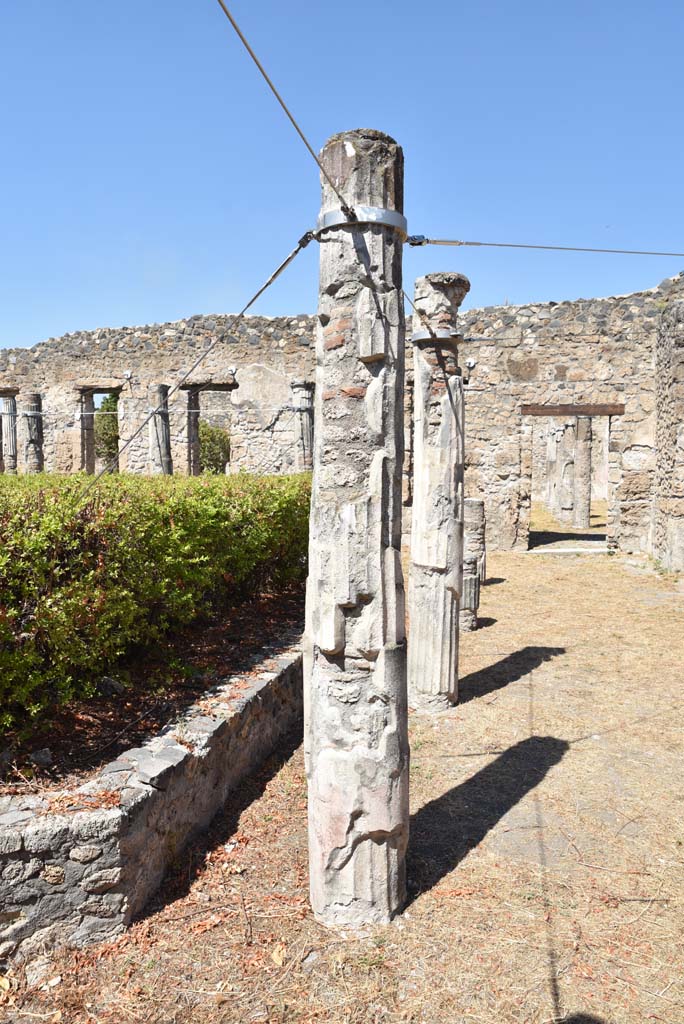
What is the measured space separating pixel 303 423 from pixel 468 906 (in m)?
11.4

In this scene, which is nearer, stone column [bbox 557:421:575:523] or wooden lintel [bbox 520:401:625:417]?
wooden lintel [bbox 520:401:625:417]

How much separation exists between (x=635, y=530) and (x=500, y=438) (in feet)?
10.6

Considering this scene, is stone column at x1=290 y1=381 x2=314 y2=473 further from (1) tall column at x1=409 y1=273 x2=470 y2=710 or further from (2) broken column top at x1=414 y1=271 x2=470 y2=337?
(1) tall column at x1=409 y1=273 x2=470 y2=710

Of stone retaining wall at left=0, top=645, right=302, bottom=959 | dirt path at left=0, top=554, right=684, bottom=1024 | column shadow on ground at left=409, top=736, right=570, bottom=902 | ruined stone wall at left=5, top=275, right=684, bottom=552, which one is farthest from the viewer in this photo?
ruined stone wall at left=5, top=275, right=684, bottom=552

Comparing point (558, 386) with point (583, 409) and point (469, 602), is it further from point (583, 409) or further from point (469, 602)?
point (469, 602)

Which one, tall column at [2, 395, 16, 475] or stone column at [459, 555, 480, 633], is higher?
tall column at [2, 395, 16, 475]

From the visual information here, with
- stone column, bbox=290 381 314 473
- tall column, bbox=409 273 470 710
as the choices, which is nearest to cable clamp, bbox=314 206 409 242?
tall column, bbox=409 273 470 710

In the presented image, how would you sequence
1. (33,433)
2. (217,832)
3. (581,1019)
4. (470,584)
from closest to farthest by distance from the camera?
(581,1019)
(217,832)
(470,584)
(33,433)

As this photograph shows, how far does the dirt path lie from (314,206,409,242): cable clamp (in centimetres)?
307

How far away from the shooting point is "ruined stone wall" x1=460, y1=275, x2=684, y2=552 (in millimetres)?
13656

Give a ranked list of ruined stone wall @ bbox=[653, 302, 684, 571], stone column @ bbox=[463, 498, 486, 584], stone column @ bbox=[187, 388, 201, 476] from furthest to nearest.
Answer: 1. stone column @ bbox=[187, 388, 201, 476]
2. ruined stone wall @ bbox=[653, 302, 684, 571]
3. stone column @ bbox=[463, 498, 486, 584]

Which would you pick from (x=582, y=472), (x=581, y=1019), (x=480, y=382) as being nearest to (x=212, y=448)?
(x=582, y=472)

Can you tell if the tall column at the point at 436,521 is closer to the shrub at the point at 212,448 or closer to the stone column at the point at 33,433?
the stone column at the point at 33,433

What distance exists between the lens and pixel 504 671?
673 centimetres
